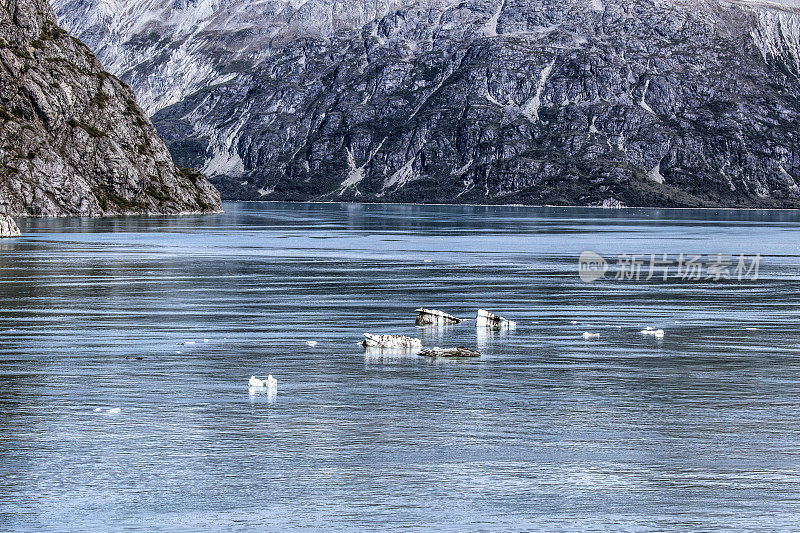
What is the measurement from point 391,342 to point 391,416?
15824 millimetres

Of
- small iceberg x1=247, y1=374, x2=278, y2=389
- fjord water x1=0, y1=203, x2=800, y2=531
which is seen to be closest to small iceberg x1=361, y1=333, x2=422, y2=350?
fjord water x1=0, y1=203, x2=800, y2=531

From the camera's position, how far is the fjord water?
24.9 meters

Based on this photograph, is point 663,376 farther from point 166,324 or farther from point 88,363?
point 166,324

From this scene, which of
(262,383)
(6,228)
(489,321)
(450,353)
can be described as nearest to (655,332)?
(489,321)

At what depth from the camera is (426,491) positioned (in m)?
26.1

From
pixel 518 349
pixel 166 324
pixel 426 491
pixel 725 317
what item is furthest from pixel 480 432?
pixel 725 317

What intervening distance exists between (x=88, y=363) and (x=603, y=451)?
22.7m

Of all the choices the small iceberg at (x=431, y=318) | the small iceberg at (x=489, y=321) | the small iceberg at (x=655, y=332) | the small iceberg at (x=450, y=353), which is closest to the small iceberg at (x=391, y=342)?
the small iceberg at (x=450, y=353)

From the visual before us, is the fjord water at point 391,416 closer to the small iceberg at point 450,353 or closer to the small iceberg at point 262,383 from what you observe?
the small iceberg at point 262,383

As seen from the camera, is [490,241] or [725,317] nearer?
[725,317]

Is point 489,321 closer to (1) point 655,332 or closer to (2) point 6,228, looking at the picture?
(1) point 655,332

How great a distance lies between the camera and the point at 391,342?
50.3 m

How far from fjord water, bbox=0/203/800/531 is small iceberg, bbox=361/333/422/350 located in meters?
1.55

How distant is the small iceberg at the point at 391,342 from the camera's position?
164ft
